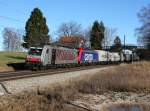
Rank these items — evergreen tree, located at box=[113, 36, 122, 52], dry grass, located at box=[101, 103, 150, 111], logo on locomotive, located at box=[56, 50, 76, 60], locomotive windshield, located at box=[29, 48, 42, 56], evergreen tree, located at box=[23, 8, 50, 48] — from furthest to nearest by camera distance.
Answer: evergreen tree, located at box=[113, 36, 122, 52] < evergreen tree, located at box=[23, 8, 50, 48] < logo on locomotive, located at box=[56, 50, 76, 60] < locomotive windshield, located at box=[29, 48, 42, 56] < dry grass, located at box=[101, 103, 150, 111]

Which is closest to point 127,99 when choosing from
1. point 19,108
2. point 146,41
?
point 19,108

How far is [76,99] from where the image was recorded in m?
20.0

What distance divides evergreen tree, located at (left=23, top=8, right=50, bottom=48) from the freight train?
12.6 meters

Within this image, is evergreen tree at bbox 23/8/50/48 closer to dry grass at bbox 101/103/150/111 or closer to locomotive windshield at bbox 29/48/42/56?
locomotive windshield at bbox 29/48/42/56

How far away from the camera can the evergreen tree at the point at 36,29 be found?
80812 millimetres

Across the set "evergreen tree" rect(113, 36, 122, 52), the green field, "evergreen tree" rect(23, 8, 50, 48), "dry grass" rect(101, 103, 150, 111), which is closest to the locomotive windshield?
the green field

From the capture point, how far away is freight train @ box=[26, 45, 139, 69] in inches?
1868

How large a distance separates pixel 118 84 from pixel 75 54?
116ft

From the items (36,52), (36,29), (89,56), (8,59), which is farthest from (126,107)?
(36,29)

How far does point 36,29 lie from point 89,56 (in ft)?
55.2

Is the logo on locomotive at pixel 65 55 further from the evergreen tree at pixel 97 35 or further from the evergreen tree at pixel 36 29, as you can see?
the evergreen tree at pixel 97 35

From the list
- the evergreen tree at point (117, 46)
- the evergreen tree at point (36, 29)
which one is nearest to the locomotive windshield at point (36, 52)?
the evergreen tree at point (36, 29)

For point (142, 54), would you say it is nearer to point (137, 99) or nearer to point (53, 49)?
point (53, 49)

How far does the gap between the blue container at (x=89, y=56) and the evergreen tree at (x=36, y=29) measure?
12.3 metres
